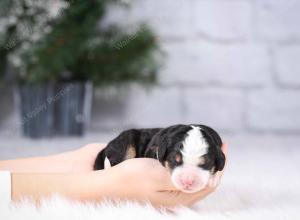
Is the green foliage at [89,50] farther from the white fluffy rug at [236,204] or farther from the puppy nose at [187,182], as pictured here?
the puppy nose at [187,182]

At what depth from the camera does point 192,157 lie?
2.73ft

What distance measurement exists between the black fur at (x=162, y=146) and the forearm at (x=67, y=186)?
92 mm

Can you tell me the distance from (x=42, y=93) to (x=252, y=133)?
79 cm

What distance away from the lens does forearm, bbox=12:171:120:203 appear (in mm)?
864

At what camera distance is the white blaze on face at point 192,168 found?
0.81 m

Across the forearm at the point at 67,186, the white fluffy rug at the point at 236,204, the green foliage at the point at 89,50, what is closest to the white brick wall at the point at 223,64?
the green foliage at the point at 89,50

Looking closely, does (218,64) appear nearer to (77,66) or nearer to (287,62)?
(287,62)

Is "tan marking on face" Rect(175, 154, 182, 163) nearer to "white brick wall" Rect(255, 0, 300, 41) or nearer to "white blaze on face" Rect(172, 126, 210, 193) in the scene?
"white blaze on face" Rect(172, 126, 210, 193)

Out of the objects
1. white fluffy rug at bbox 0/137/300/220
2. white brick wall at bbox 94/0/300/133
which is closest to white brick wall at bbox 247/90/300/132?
white brick wall at bbox 94/0/300/133

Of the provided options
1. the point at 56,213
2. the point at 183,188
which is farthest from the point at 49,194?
the point at 183,188

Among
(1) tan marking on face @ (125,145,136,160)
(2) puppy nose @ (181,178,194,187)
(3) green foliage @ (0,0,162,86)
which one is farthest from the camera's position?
(3) green foliage @ (0,0,162,86)

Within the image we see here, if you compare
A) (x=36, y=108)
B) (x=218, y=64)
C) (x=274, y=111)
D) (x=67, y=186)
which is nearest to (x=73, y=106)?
(x=36, y=108)

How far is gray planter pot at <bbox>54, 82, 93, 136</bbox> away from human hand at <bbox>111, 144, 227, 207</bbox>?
0.94 metres

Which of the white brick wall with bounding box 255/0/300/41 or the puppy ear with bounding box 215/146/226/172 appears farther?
the white brick wall with bounding box 255/0/300/41
